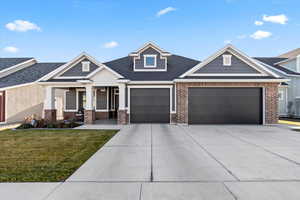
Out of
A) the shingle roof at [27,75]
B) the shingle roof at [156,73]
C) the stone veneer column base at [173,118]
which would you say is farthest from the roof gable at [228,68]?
the shingle roof at [27,75]

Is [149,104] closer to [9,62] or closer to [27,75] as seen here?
[27,75]

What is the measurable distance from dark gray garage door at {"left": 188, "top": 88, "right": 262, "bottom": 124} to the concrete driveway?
651 cm

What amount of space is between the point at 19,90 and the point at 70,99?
4.23 metres

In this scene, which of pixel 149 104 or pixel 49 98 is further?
pixel 49 98

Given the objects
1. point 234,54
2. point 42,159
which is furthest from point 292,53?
point 42,159

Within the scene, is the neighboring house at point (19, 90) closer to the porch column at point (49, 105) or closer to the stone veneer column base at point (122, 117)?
the porch column at point (49, 105)

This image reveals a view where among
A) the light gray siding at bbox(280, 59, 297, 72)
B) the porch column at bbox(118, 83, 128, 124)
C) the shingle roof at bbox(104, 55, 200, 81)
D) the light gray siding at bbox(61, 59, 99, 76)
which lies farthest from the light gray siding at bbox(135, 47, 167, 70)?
the light gray siding at bbox(280, 59, 297, 72)

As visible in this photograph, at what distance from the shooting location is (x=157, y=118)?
551 inches

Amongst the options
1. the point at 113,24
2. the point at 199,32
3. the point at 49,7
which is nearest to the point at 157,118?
the point at 199,32

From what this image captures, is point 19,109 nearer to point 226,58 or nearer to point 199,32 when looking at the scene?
point 226,58

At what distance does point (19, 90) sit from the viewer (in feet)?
52.2

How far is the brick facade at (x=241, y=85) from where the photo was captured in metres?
13.1

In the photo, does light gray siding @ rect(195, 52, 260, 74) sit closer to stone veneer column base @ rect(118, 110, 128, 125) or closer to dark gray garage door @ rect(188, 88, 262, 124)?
dark gray garage door @ rect(188, 88, 262, 124)

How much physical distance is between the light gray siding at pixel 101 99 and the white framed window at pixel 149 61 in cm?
490
